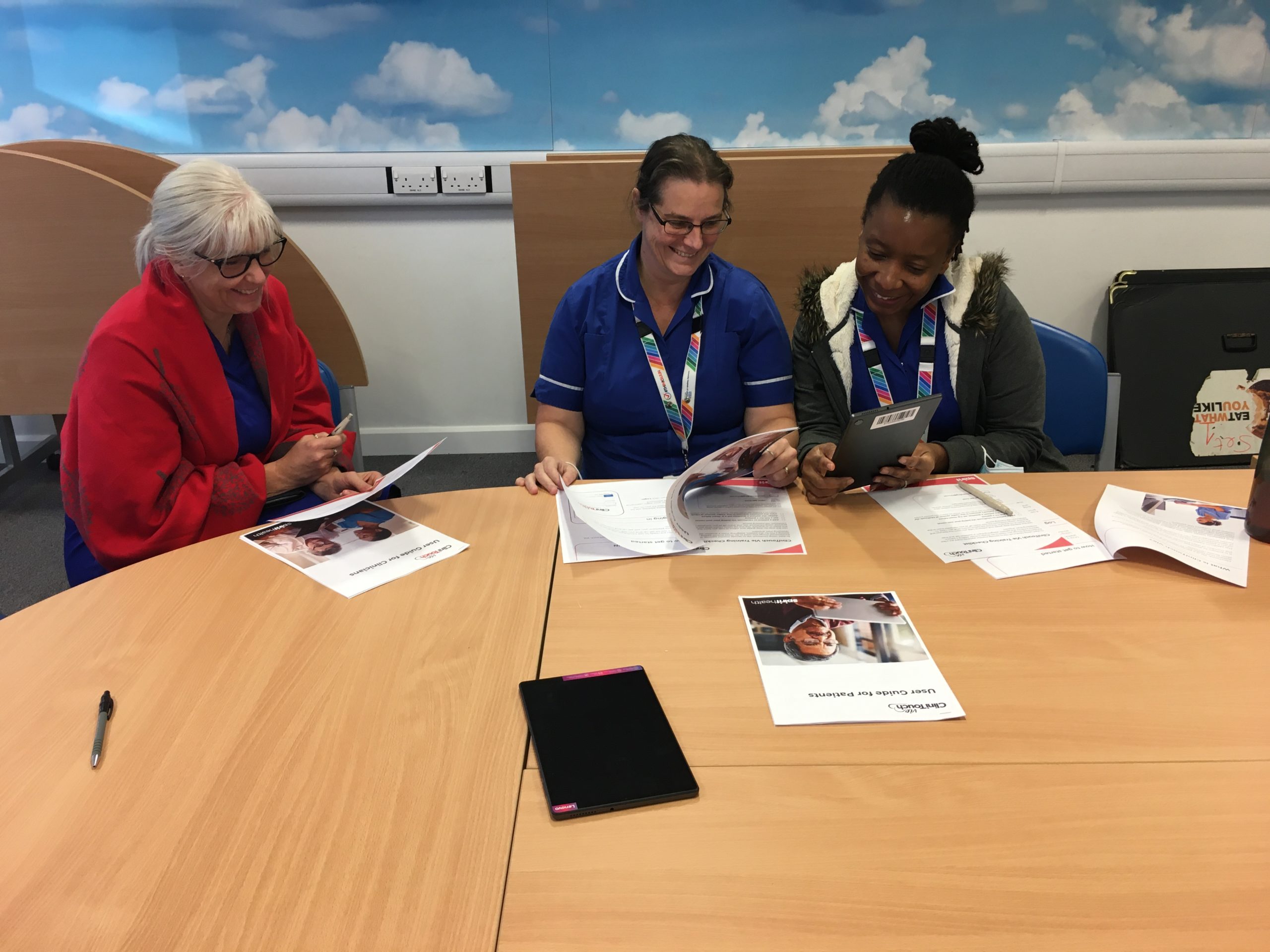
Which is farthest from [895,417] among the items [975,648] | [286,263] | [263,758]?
[286,263]

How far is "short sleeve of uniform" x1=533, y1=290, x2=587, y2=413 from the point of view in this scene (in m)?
1.78

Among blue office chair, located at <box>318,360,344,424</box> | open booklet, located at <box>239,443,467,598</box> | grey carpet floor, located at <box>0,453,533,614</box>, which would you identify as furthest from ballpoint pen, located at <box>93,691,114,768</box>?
grey carpet floor, located at <box>0,453,533,614</box>

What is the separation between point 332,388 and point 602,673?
54.4 inches

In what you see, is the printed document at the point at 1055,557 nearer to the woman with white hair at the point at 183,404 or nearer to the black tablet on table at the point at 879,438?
the black tablet on table at the point at 879,438

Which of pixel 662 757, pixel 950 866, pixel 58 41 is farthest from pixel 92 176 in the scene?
pixel 950 866

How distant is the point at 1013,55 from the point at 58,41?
3460 mm

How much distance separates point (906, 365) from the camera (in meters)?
1.69

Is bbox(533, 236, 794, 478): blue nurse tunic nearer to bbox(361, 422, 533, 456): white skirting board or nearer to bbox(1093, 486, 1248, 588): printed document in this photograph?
bbox(1093, 486, 1248, 588): printed document

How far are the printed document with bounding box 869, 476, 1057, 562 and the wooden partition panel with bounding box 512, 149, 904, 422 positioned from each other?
1279 millimetres

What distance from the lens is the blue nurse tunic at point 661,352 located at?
1.76 meters

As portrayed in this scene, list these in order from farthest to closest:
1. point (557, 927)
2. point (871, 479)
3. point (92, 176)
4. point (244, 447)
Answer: point (92, 176), point (244, 447), point (871, 479), point (557, 927)

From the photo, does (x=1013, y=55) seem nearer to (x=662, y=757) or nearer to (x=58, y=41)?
(x=662, y=757)

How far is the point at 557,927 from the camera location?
2.17 ft

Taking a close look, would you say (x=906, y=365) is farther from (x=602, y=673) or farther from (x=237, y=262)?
(x=237, y=262)
